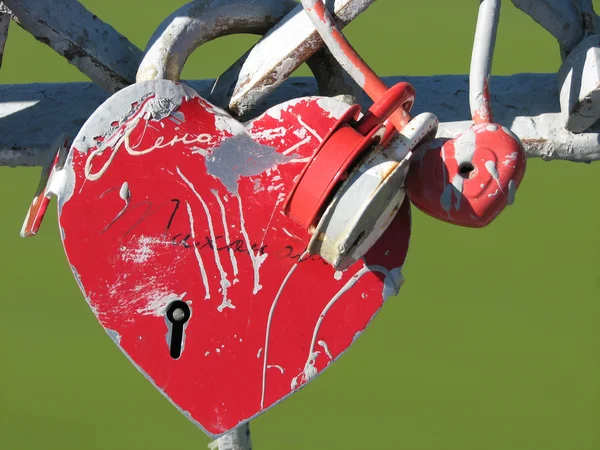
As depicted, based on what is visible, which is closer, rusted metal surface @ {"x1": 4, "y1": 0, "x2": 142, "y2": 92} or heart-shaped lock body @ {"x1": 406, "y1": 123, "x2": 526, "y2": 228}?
heart-shaped lock body @ {"x1": 406, "y1": 123, "x2": 526, "y2": 228}

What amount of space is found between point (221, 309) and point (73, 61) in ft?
0.93

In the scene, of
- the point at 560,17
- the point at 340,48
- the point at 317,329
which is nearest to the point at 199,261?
the point at 317,329

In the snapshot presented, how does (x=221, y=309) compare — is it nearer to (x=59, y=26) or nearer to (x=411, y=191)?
(x=411, y=191)

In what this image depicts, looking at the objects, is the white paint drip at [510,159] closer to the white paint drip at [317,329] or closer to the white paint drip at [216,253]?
the white paint drip at [317,329]

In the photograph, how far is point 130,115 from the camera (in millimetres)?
984

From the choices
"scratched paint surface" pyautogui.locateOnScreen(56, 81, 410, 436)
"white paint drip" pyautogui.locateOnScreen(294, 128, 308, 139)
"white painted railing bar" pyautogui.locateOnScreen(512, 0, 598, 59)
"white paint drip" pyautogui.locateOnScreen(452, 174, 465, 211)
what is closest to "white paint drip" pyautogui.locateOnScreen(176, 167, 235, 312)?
"scratched paint surface" pyautogui.locateOnScreen(56, 81, 410, 436)

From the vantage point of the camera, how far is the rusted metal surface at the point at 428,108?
43.2 inches

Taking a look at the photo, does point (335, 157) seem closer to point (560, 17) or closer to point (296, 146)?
point (296, 146)

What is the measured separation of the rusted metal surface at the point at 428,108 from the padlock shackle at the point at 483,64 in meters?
0.11

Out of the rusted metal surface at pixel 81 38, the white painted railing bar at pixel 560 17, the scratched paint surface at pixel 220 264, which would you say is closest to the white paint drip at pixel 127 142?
the scratched paint surface at pixel 220 264

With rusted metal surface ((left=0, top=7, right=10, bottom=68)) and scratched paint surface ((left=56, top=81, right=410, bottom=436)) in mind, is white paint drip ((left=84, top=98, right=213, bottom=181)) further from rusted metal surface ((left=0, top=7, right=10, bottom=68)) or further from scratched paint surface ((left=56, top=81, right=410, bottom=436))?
rusted metal surface ((left=0, top=7, right=10, bottom=68))

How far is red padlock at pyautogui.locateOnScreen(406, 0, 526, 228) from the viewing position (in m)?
0.92

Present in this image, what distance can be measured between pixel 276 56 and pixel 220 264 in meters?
0.20

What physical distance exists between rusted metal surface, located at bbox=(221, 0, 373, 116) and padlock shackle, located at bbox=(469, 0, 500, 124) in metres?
0.11
